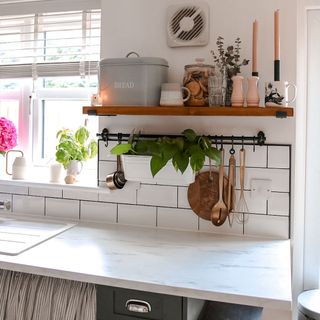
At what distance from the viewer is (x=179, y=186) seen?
6.04ft

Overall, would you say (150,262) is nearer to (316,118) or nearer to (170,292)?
(170,292)

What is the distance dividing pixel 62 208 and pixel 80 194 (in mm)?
124

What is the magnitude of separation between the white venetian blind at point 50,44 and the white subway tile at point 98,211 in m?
0.64

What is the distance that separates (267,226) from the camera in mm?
1739

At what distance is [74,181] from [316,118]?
114cm

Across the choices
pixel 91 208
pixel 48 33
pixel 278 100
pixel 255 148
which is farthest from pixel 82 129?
pixel 278 100

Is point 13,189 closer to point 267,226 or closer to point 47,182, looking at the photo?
point 47,182

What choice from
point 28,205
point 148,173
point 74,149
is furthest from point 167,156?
point 28,205

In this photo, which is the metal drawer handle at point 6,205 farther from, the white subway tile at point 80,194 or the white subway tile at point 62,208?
the white subway tile at point 80,194

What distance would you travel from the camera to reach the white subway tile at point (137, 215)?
188 centimetres

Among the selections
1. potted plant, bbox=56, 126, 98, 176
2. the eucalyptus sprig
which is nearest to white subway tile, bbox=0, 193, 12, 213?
potted plant, bbox=56, 126, 98, 176

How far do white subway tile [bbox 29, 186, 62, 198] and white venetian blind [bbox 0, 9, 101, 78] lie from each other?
22.5 inches

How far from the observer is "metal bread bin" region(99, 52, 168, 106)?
170 cm

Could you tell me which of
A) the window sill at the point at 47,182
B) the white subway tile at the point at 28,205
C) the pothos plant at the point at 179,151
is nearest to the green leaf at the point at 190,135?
the pothos plant at the point at 179,151
